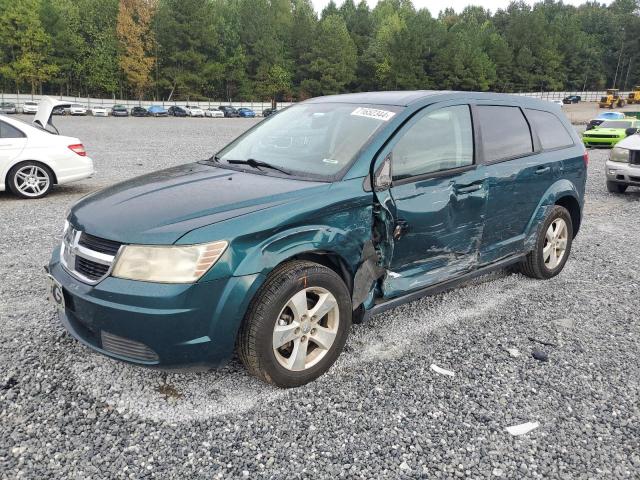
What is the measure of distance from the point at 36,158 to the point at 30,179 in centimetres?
37

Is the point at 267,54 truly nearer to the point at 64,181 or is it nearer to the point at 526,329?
the point at 64,181

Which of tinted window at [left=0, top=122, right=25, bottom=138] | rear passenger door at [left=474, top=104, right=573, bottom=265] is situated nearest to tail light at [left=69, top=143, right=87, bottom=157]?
tinted window at [left=0, top=122, right=25, bottom=138]

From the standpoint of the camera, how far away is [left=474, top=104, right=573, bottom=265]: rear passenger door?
4164 millimetres

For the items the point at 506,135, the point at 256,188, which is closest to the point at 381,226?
the point at 256,188

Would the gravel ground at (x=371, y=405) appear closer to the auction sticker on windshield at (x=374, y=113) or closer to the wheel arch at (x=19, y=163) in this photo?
the auction sticker on windshield at (x=374, y=113)

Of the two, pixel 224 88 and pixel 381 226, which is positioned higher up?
pixel 224 88

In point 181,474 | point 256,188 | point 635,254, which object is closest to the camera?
point 181,474

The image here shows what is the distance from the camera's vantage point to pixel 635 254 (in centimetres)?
621

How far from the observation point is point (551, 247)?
5.09m

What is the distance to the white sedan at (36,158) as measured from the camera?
27.2 ft

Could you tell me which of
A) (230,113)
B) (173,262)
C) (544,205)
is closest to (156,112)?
(230,113)

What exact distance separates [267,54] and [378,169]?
78.6 meters

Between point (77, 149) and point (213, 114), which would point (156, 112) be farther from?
point (77, 149)

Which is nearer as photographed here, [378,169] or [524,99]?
[378,169]
